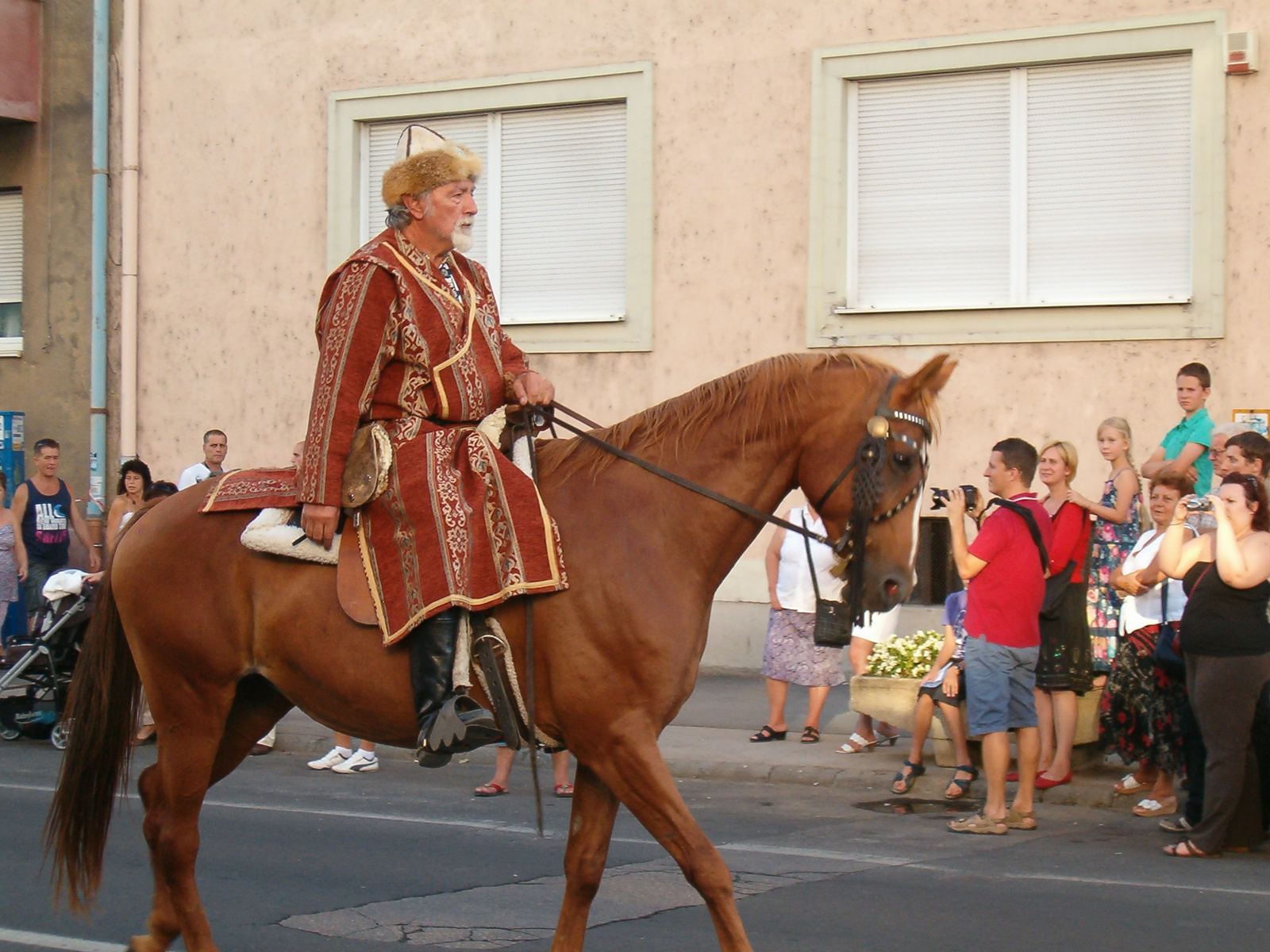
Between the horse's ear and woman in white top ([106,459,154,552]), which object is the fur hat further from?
woman in white top ([106,459,154,552])

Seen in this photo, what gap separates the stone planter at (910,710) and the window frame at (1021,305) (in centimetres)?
415

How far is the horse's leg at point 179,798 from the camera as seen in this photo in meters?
5.62

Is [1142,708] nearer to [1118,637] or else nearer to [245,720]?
[1118,637]

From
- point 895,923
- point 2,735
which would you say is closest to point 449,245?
point 895,923

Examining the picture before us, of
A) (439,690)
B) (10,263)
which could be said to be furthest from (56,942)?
(10,263)

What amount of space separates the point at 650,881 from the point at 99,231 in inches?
532

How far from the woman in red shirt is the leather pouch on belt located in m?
5.71

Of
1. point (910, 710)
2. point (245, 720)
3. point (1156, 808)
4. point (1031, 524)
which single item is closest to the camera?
point (245, 720)

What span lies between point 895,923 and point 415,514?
2.72m

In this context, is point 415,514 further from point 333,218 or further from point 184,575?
point 333,218

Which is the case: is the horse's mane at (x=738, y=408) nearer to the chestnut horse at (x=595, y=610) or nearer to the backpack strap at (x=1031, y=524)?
the chestnut horse at (x=595, y=610)

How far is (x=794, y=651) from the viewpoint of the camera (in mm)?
11531

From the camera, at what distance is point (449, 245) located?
5.61 meters

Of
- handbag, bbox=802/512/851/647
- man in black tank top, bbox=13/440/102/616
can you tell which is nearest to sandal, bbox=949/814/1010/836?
handbag, bbox=802/512/851/647
